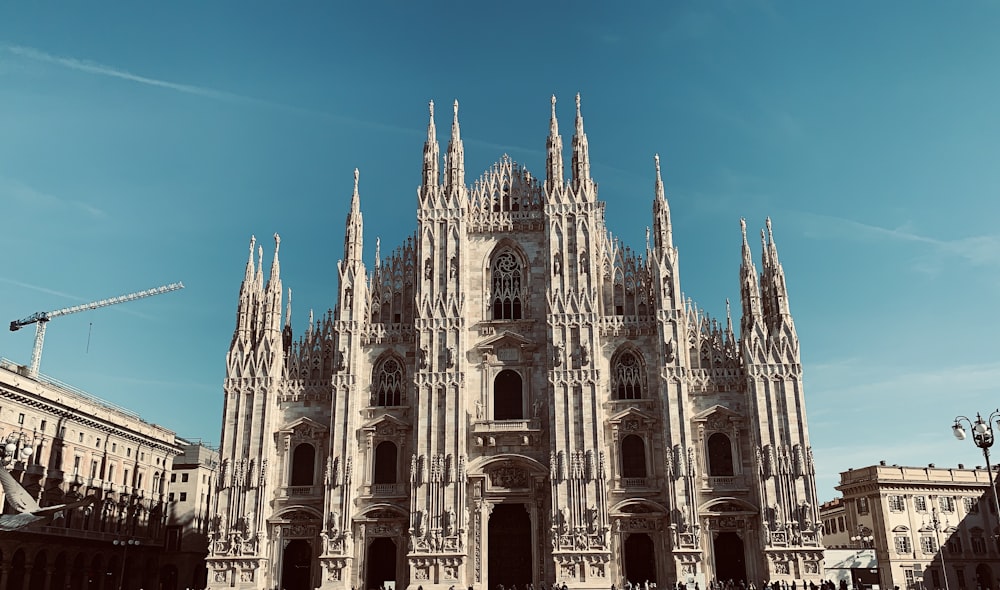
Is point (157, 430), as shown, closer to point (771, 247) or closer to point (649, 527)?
point (649, 527)

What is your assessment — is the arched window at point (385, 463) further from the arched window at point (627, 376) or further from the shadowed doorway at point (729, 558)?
the shadowed doorway at point (729, 558)

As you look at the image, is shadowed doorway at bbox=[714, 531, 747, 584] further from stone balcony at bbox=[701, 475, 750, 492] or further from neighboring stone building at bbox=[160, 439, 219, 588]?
neighboring stone building at bbox=[160, 439, 219, 588]

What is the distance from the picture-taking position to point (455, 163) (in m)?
49.5

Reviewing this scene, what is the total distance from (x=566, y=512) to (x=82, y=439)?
3401cm

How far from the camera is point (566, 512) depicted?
41969mm

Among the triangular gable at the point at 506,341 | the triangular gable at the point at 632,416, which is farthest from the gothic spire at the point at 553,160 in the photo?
the triangular gable at the point at 632,416

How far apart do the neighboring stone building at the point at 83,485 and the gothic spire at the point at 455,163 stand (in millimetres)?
25353

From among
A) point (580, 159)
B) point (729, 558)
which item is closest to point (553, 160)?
point (580, 159)

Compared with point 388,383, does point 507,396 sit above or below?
below

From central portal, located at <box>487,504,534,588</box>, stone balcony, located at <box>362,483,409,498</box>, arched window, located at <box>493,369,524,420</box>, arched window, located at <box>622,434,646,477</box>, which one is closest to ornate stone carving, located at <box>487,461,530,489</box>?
central portal, located at <box>487,504,534,588</box>

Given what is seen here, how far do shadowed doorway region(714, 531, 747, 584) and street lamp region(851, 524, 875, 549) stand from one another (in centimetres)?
2405

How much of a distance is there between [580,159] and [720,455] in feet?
59.4

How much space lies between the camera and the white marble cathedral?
4188cm

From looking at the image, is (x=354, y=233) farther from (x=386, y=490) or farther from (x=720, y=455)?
(x=720, y=455)
